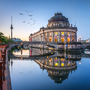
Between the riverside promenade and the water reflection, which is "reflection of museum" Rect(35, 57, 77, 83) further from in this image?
the riverside promenade

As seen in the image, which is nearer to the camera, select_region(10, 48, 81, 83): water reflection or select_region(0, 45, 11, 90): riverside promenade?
select_region(0, 45, 11, 90): riverside promenade

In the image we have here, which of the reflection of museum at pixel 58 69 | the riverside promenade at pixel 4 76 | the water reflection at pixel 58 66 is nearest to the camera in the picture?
the riverside promenade at pixel 4 76

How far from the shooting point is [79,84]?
1267 centimetres

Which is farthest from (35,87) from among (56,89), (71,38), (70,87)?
(71,38)

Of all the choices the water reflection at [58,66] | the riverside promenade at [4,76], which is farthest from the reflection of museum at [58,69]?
the riverside promenade at [4,76]

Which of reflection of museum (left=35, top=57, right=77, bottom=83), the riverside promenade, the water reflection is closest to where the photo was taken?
the riverside promenade

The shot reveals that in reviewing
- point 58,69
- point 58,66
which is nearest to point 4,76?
point 58,69

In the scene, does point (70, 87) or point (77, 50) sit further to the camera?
point (77, 50)

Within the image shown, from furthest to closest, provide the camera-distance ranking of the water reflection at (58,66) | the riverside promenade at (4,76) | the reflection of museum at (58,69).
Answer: the water reflection at (58,66)
the reflection of museum at (58,69)
the riverside promenade at (4,76)

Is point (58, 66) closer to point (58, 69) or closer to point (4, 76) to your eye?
point (58, 69)

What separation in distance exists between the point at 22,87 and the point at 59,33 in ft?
233

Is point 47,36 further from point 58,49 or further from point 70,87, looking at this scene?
point 70,87

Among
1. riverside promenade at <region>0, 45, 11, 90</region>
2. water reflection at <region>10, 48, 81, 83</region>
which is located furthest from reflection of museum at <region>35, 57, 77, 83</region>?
riverside promenade at <region>0, 45, 11, 90</region>

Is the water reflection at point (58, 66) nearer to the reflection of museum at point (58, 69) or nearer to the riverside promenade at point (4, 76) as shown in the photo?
the reflection of museum at point (58, 69)
